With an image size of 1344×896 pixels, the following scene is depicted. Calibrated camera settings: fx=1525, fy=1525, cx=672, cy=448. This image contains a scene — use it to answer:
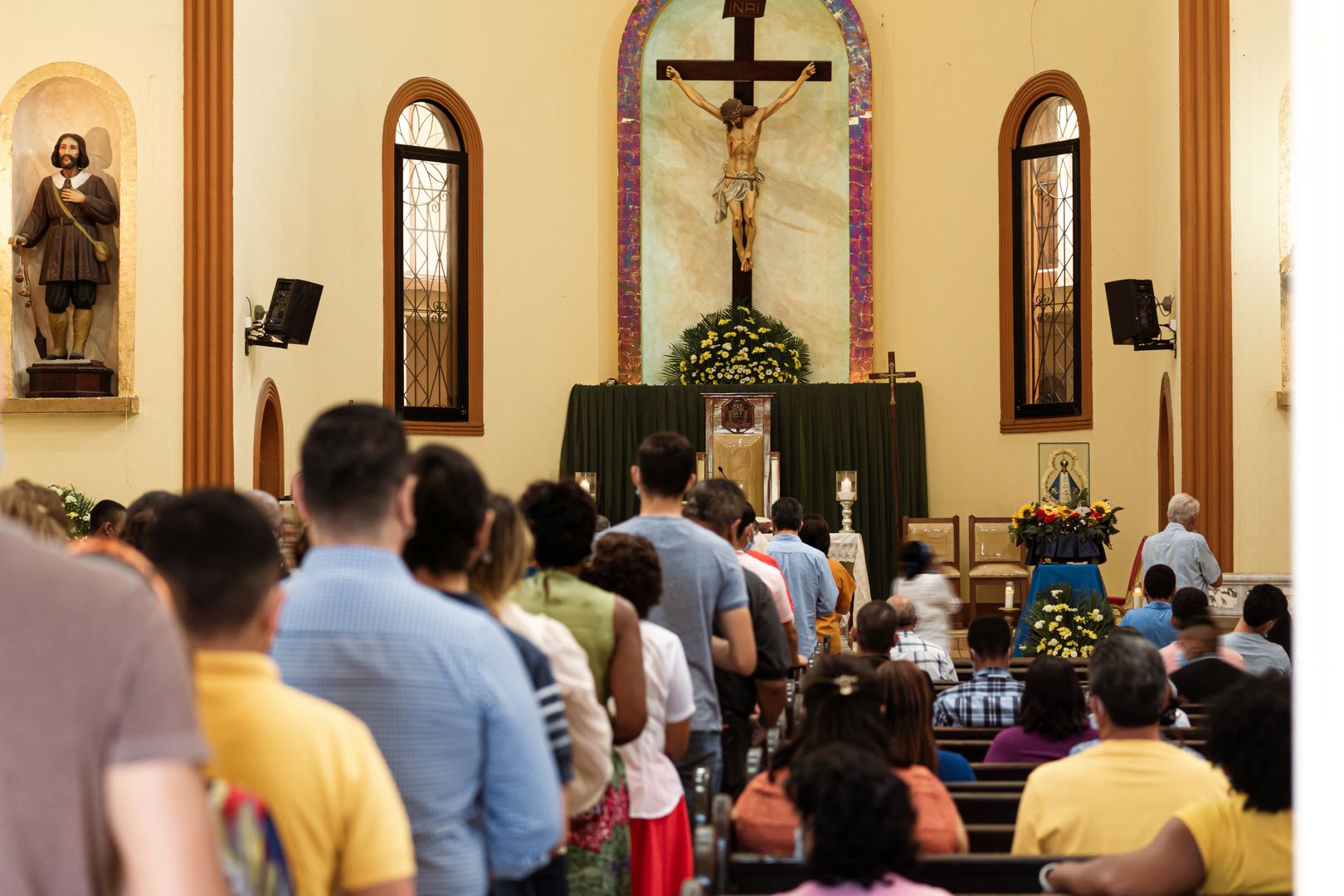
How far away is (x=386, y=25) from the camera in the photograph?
45.1 feet

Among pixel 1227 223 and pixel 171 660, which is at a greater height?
pixel 1227 223

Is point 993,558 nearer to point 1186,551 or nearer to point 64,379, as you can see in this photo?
point 1186,551

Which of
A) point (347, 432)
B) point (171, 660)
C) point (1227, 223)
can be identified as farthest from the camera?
point (1227, 223)

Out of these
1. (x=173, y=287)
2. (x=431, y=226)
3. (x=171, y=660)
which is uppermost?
(x=431, y=226)

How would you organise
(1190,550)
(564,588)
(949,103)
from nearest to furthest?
(564,588) < (1190,550) < (949,103)

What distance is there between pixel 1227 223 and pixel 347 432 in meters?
9.68

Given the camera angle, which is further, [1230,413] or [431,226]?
[431,226]

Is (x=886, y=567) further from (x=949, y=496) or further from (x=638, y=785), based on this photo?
(x=638, y=785)

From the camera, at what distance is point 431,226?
14234 millimetres

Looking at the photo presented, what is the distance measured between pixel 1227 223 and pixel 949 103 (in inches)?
165

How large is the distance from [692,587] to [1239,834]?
5.95 ft

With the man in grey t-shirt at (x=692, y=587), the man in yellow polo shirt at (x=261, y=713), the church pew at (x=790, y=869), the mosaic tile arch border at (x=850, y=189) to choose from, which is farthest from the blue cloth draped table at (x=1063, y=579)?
the man in yellow polo shirt at (x=261, y=713)

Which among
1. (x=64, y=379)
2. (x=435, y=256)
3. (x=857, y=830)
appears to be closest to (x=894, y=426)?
(x=435, y=256)

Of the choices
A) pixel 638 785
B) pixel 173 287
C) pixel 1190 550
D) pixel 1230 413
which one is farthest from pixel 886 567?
pixel 638 785
